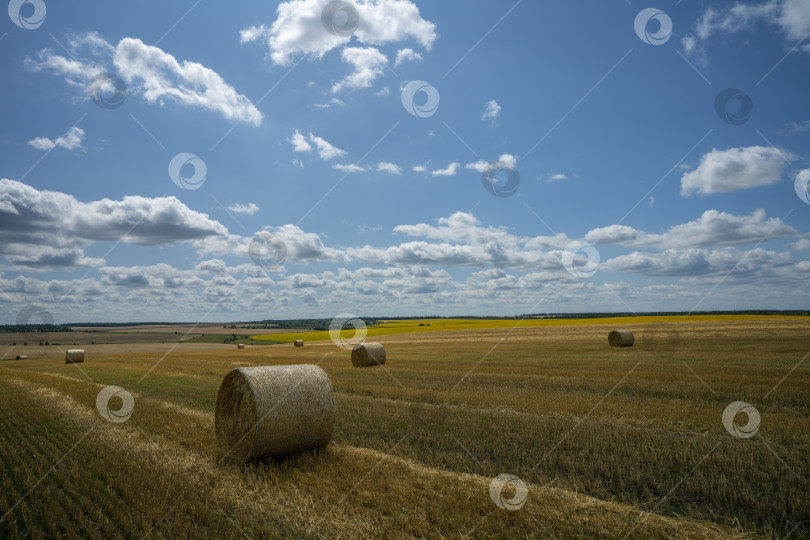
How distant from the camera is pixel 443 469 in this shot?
6703 millimetres

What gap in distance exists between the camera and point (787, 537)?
4543 millimetres

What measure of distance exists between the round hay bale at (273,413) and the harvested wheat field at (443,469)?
11.2 inches

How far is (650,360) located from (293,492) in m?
18.2

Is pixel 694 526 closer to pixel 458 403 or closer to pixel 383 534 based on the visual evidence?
pixel 383 534

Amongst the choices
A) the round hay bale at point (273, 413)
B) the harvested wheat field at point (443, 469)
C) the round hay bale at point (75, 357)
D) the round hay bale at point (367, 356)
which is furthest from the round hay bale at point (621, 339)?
the round hay bale at point (75, 357)

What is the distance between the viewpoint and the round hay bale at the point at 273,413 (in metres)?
7.40

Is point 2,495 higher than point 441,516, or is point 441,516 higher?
point 441,516

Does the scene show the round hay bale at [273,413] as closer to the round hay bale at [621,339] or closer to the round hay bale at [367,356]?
the round hay bale at [367,356]

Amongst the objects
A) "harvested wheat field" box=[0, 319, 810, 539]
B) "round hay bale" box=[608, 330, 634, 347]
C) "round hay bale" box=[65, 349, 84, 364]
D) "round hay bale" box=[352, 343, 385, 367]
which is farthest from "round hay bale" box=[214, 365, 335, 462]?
"round hay bale" box=[65, 349, 84, 364]

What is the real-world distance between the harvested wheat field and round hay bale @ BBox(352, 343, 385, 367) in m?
8.53

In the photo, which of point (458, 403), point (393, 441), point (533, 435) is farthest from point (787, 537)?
point (458, 403)

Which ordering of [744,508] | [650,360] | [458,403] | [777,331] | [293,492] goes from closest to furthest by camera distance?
[744,508] → [293,492] → [458,403] → [650,360] → [777,331]

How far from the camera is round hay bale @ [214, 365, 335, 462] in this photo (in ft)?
24.3

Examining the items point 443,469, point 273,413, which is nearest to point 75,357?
point 273,413
